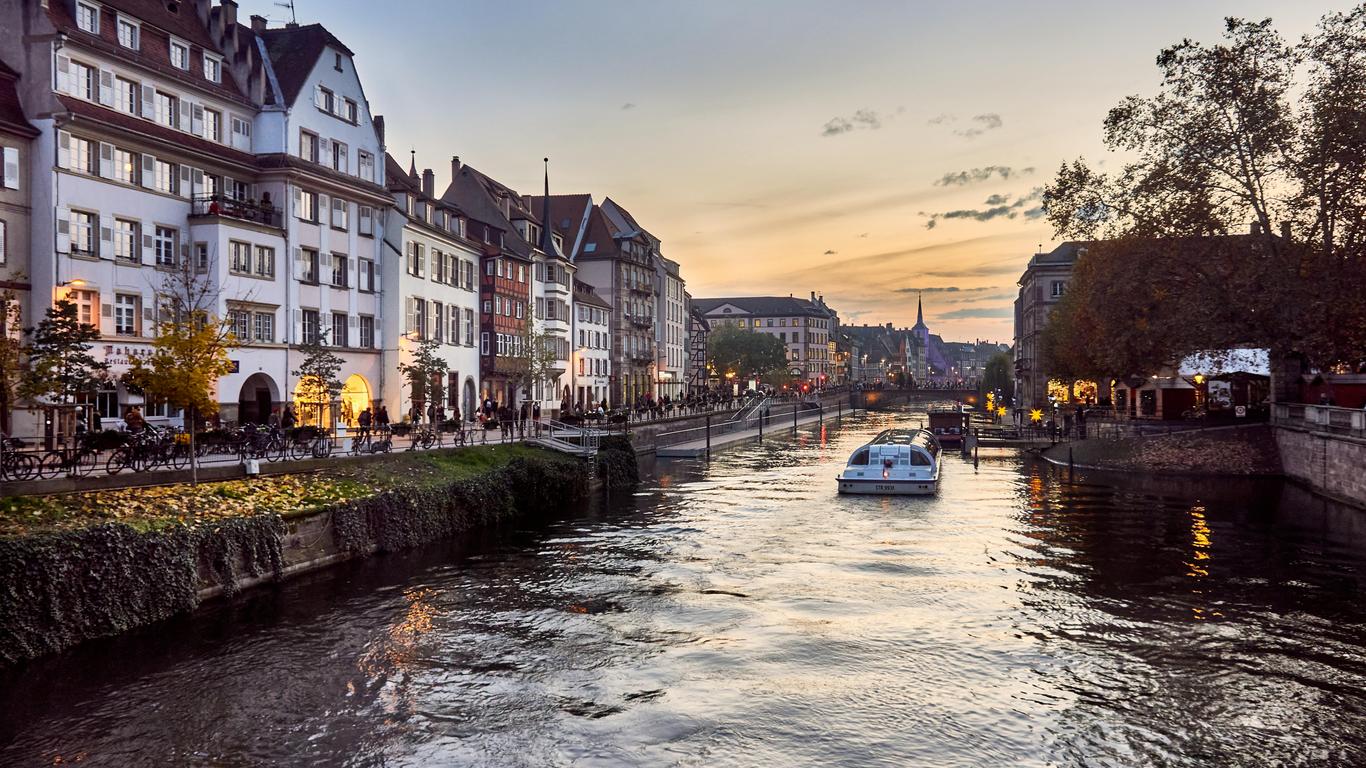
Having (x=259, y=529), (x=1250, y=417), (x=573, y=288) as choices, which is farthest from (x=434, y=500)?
(x=573, y=288)

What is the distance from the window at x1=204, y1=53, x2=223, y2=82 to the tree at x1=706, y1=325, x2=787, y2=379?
11168 centimetres

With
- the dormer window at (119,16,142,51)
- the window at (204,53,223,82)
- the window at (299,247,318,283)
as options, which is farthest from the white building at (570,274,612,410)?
the dormer window at (119,16,142,51)

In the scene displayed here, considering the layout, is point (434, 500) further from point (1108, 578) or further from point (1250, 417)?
point (1250, 417)

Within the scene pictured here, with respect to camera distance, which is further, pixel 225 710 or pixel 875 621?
pixel 875 621

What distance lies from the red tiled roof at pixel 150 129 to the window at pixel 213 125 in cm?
33

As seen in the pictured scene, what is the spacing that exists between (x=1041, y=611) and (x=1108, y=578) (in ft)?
15.7

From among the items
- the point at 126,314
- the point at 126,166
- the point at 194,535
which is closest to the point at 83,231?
the point at 126,166

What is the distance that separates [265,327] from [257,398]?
3.60 m

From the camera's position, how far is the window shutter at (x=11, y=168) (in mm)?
31625

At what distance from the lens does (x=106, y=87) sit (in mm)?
35000

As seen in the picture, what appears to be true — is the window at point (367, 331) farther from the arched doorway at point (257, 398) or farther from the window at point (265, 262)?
the window at point (265, 262)

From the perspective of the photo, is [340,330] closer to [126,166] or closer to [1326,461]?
[126,166]

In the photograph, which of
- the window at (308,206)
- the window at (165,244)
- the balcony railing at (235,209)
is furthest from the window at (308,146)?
the window at (165,244)

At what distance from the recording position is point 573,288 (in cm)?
8312
